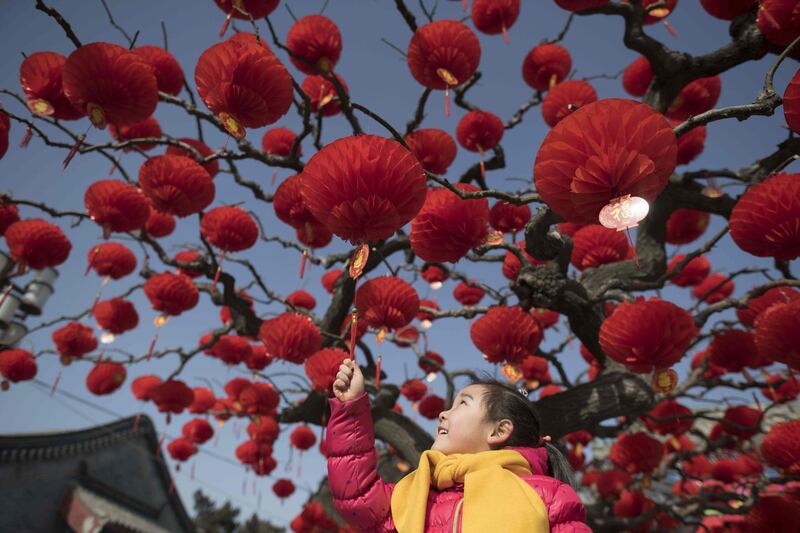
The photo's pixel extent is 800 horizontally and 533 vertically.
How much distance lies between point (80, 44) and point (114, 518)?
33.0 feet

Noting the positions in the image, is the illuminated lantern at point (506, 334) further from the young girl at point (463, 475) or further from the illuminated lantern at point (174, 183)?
the illuminated lantern at point (174, 183)

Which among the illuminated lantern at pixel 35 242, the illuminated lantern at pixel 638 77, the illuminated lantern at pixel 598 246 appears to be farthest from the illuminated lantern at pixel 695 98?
the illuminated lantern at pixel 35 242

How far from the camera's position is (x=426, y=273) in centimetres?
551

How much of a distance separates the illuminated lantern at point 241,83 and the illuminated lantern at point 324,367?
1879 millimetres

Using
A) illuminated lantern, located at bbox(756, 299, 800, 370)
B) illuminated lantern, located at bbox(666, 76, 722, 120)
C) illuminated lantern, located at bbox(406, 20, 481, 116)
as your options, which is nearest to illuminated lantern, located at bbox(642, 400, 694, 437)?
illuminated lantern, located at bbox(756, 299, 800, 370)

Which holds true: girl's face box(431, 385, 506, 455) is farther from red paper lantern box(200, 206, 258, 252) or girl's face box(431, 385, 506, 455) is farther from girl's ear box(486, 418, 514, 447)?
red paper lantern box(200, 206, 258, 252)

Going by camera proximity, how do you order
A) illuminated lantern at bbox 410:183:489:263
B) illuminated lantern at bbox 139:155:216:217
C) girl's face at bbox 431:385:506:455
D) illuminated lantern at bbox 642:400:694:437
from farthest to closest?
illuminated lantern at bbox 642:400:694:437 < illuminated lantern at bbox 139:155:216:217 < illuminated lantern at bbox 410:183:489:263 < girl's face at bbox 431:385:506:455

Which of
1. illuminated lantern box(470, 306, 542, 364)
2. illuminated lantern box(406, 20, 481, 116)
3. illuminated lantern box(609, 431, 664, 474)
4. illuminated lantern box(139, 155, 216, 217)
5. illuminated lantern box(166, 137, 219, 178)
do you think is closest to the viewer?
illuminated lantern box(139, 155, 216, 217)

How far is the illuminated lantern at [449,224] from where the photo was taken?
2.30m

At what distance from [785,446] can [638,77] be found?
3063 mm

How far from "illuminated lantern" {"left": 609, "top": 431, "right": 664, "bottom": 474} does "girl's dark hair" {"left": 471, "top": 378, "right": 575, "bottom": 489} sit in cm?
332

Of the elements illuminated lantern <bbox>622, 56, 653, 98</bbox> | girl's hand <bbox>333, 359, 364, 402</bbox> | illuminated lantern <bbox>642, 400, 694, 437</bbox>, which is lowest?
girl's hand <bbox>333, 359, 364, 402</bbox>

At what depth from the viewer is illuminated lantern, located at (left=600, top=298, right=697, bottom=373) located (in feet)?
7.92

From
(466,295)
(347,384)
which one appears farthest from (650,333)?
(466,295)
